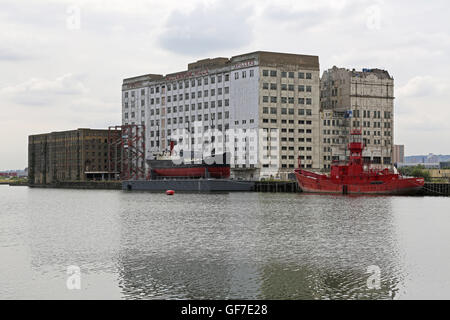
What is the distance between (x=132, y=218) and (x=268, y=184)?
271 ft

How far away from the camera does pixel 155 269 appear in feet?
112

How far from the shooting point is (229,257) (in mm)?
Result: 38438

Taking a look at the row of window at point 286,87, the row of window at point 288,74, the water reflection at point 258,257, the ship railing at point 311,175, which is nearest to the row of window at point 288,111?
the row of window at point 286,87

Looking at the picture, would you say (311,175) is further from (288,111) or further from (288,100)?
(288,100)

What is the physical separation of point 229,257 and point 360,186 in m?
87.0

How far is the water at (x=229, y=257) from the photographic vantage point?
2906 centimetres

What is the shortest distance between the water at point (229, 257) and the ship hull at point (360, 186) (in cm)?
5292

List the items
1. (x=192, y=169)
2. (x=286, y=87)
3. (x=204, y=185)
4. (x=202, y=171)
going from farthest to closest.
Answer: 1. (x=286, y=87)
2. (x=192, y=169)
3. (x=202, y=171)
4. (x=204, y=185)

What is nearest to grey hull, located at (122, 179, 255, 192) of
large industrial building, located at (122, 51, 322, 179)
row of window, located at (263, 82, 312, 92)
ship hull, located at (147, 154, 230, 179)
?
ship hull, located at (147, 154, 230, 179)

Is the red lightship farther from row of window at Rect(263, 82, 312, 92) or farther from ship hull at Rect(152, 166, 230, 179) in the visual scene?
row of window at Rect(263, 82, 312, 92)

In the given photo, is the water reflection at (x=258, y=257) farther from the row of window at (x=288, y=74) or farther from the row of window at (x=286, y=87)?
the row of window at (x=288, y=74)

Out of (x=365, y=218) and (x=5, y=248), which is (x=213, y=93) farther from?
(x=5, y=248)

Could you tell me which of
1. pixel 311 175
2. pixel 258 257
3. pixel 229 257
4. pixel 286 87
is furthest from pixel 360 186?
pixel 229 257
